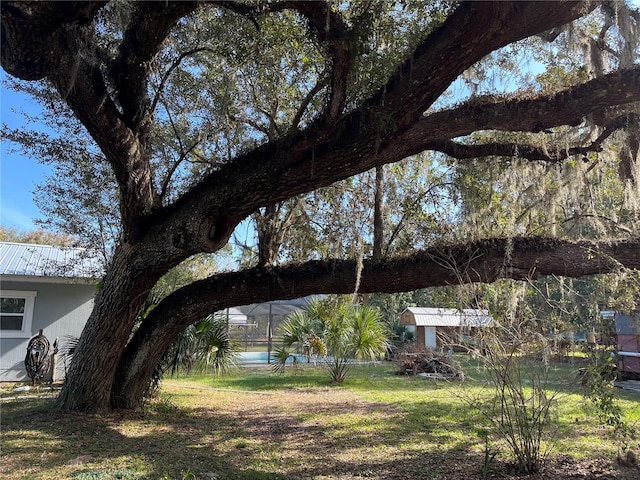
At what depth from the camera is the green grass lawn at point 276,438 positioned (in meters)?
4.36

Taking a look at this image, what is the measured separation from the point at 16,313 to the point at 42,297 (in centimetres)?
63

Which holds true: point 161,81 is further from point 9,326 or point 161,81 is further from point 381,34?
point 9,326

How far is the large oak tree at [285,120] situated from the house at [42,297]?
434cm

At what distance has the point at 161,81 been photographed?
6.29m

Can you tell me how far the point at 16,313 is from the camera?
1049 centimetres

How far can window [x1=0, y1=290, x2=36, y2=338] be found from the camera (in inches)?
406

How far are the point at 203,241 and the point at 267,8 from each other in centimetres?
267

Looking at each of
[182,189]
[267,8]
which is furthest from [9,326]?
[267,8]

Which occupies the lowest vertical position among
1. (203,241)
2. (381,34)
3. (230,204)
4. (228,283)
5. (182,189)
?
(228,283)

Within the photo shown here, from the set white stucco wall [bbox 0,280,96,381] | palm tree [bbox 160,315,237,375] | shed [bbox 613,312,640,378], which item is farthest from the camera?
shed [bbox 613,312,640,378]

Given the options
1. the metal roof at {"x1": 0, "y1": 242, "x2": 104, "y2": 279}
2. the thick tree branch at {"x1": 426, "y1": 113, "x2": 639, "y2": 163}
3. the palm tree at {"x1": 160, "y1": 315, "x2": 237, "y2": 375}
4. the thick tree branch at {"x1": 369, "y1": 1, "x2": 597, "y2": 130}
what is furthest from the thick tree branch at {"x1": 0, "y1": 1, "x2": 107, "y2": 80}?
the metal roof at {"x1": 0, "y1": 242, "x2": 104, "y2": 279}

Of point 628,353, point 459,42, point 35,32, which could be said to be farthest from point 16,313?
point 628,353

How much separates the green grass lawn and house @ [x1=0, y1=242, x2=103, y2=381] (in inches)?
72.4

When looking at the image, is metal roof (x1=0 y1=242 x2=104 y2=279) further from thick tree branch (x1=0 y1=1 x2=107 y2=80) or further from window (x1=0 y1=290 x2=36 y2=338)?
thick tree branch (x1=0 y1=1 x2=107 y2=80)
